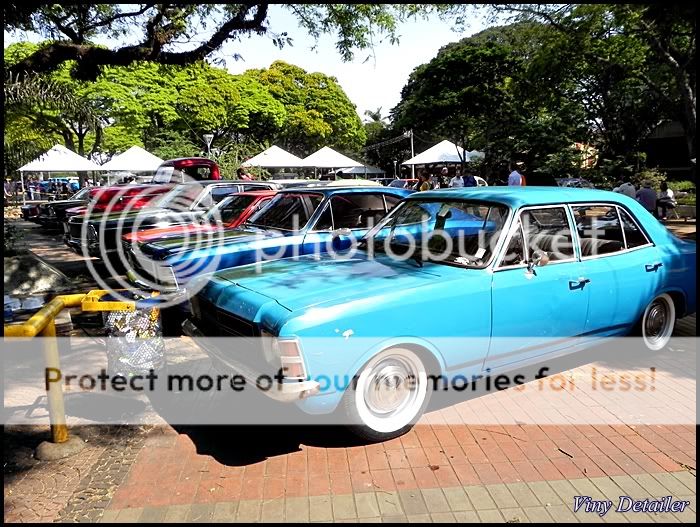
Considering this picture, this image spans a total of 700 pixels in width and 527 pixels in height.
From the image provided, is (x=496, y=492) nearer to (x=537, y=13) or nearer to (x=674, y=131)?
(x=537, y=13)

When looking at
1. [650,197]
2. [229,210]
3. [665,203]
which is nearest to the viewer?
[229,210]

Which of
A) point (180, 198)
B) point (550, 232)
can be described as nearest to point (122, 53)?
point (180, 198)

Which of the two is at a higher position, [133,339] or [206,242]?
[206,242]

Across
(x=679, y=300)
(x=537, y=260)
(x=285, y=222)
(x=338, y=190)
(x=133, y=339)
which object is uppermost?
(x=338, y=190)

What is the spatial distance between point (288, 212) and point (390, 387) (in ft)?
12.0

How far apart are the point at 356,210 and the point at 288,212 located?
2.89 feet

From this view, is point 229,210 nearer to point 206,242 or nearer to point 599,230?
point 206,242

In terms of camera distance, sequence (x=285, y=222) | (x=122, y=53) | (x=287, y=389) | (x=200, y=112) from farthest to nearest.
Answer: (x=200, y=112), (x=122, y=53), (x=285, y=222), (x=287, y=389)

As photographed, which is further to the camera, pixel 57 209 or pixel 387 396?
pixel 57 209

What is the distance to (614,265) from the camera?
438 cm

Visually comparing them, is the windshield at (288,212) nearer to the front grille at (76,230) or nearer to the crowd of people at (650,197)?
the front grille at (76,230)

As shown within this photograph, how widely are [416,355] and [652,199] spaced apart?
12213 millimetres

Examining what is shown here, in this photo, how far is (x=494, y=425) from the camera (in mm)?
3814

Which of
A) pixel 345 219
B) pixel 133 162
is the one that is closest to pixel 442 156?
pixel 133 162
